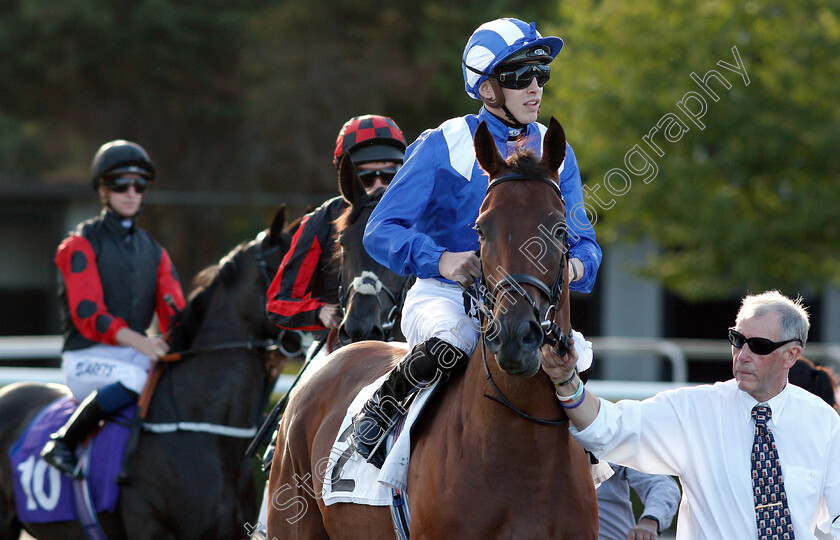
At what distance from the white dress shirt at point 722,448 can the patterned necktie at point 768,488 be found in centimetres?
2

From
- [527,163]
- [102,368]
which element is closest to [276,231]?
[102,368]

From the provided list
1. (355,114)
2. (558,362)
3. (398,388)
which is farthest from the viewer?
(355,114)

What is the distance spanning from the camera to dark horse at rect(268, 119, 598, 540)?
8.55 feet

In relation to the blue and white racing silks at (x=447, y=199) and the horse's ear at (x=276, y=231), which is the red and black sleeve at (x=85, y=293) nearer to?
the horse's ear at (x=276, y=231)

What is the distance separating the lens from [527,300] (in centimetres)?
256

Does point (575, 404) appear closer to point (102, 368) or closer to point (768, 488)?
point (768, 488)

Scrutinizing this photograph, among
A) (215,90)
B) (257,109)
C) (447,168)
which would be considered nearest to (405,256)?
(447,168)

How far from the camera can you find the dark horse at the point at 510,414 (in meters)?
2.61

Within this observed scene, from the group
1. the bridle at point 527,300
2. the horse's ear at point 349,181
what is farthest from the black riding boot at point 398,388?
the horse's ear at point 349,181

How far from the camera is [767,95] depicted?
1202 cm

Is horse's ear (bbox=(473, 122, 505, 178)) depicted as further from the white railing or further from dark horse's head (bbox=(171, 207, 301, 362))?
the white railing

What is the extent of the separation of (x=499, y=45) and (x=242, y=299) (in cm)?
273

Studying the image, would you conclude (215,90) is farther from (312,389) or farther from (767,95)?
(312,389)

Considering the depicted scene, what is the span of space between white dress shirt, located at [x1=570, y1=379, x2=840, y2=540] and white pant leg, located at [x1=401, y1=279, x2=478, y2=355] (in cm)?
45
